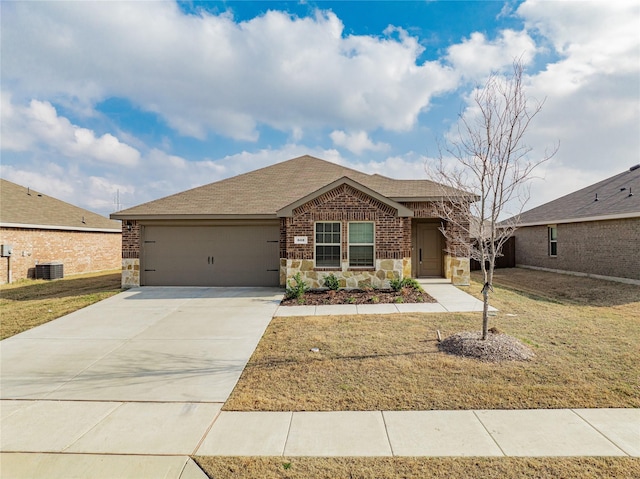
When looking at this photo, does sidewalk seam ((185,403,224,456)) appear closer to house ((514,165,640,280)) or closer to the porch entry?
the porch entry

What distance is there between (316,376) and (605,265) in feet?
50.1

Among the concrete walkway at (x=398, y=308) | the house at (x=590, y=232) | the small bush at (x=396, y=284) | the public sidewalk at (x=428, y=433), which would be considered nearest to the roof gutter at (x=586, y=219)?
the house at (x=590, y=232)

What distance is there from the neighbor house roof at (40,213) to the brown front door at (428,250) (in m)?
17.9

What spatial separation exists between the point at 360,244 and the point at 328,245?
1.09 metres

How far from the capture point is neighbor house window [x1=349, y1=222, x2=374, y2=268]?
1223cm

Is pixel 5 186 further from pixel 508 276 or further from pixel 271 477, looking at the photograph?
pixel 508 276

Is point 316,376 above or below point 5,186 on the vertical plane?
below

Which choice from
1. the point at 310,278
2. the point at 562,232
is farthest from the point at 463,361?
the point at 562,232

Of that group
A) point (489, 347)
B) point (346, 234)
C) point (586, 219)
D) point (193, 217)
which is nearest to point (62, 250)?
point (193, 217)

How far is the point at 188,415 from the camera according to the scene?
177 inches

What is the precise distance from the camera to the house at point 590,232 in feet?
45.5

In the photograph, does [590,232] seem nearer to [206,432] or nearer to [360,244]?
[360,244]

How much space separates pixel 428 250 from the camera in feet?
48.4

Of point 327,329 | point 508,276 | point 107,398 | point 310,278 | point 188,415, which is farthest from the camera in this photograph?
point 508,276
